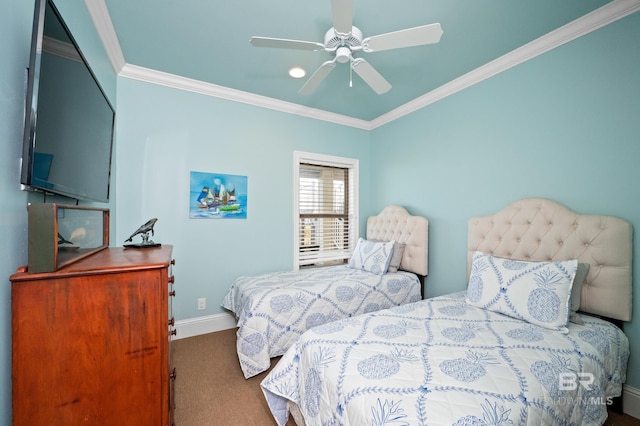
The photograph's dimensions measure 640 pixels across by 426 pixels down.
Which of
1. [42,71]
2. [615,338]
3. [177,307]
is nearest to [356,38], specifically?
[42,71]

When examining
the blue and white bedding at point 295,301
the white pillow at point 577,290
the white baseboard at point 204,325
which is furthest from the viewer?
the white baseboard at point 204,325

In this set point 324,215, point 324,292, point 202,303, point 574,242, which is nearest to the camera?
point 574,242

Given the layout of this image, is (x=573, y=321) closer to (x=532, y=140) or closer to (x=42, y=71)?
(x=532, y=140)

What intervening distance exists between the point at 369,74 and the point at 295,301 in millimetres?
1996

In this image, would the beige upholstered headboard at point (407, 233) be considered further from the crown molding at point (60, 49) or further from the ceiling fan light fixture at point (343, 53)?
the crown molding at point (60, 49)

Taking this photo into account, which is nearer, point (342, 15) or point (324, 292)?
point (342, 15)

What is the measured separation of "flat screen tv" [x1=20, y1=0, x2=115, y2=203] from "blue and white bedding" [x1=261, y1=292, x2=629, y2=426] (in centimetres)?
145

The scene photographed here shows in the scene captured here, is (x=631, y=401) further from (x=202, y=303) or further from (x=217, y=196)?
(x=217, y=196)

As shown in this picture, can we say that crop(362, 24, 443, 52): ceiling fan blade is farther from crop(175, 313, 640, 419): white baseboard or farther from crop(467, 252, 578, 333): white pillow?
crop(175, 313, 640, 419): white baseboard

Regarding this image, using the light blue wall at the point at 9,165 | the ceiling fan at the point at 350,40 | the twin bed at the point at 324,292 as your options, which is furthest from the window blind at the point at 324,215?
the light blue wall at the point at 9,165

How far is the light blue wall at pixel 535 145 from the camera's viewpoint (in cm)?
179

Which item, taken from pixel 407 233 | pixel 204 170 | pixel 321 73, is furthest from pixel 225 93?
pixel 407 233

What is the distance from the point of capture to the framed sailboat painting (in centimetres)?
285

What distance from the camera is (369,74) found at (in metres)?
1.98
